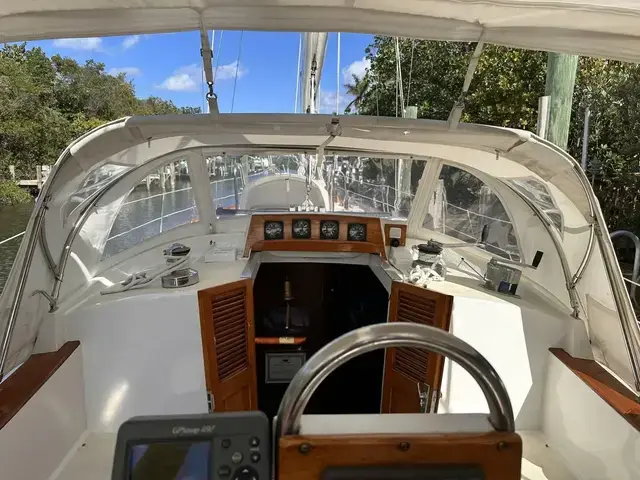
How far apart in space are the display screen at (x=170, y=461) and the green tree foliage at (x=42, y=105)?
22060mm

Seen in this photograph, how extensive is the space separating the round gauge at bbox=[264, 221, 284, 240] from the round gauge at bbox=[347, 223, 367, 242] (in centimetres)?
49

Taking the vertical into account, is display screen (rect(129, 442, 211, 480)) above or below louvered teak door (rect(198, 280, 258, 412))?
above

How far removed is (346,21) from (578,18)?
2.25 ft

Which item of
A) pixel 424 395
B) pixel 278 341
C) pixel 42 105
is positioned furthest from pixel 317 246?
pixel 42 105

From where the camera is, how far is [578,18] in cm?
135

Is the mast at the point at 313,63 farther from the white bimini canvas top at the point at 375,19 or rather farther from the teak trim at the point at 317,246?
the white bimini canvas top at the point at 375,19

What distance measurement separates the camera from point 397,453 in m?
0.91

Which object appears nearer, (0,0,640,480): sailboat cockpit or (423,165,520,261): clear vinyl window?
(0,0,640,480): sailboat cockpit

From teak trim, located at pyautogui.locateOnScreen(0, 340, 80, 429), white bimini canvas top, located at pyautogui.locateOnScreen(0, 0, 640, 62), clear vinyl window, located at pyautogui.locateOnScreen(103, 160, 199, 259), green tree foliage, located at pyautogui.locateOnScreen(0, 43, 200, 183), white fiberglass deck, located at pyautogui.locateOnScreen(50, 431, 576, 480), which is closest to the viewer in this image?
white bimini canvas top, located at pyautogui.locateOnScreen(0, 0, 640, 62)

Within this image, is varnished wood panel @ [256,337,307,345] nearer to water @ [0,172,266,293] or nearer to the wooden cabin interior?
the wooden cabin interior

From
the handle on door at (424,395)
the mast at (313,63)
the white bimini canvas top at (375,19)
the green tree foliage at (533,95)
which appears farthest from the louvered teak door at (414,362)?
the green tree foliage at (533,95)

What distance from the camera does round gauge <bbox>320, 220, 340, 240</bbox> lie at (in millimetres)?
3346

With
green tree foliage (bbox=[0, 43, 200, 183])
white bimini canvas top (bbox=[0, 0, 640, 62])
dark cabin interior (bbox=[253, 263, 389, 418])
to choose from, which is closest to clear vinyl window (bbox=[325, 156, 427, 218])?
dark cabin interior (bbox=[253, 263, 389, 418])

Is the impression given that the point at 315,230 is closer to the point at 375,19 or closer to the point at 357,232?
the point at 357,232
